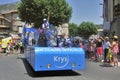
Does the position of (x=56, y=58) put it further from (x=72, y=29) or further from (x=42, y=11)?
(x=72, y=29)

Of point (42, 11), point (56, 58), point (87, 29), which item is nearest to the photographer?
point (56, 58)

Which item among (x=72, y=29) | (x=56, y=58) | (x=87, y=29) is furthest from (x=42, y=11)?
(x=72, y=29)

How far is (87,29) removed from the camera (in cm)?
11875

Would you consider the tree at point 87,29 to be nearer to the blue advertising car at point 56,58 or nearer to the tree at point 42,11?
the tree at point 42,11

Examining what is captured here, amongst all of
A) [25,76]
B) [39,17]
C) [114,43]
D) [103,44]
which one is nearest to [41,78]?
[25,76]

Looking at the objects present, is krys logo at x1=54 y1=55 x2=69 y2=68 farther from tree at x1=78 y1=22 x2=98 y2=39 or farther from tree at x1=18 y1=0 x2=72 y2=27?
tree at x1=78 y1=22 x2=98 y2=39

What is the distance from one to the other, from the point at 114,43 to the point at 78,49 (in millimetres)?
5032

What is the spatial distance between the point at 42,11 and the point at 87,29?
228ft

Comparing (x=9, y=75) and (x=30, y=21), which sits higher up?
(x=30, y=21)

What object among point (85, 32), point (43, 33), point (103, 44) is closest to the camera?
point (43, 33)

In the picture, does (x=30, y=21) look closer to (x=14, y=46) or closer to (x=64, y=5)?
(x=64, y=5)

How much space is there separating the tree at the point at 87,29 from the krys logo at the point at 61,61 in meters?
104

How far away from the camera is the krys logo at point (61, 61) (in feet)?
46.9

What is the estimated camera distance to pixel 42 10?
165 ft
